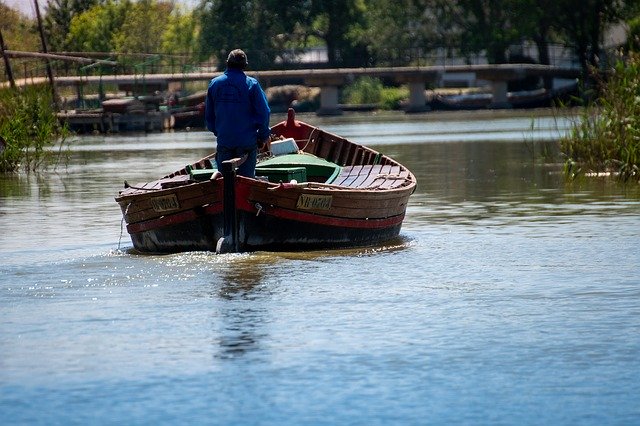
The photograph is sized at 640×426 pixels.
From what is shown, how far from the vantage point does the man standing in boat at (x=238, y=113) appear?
17.1 m

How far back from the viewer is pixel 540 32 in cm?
9831

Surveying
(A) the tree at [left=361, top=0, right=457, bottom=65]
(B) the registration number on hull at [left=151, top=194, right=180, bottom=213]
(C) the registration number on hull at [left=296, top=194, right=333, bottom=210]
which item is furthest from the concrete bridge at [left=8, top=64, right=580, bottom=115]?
(C) the registration number on hull at [left=296, top=194, right=333, bottom=210]

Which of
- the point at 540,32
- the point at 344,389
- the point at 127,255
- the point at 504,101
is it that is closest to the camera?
the point at 344,389

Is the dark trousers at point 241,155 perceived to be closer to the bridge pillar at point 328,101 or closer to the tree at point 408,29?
the bridge pillar at point 328,101

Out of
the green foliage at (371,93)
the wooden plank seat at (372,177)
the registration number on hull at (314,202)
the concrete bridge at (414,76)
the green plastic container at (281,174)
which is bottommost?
the green foliage at (371,93)

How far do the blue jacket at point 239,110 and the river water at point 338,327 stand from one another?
133 centimetres

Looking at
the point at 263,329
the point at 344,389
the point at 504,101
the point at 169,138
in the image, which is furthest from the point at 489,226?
the point at 504,101

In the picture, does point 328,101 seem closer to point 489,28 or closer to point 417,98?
point 417,98

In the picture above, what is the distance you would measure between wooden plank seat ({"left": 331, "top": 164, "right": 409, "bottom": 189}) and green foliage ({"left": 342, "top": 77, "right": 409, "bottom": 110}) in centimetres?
7972

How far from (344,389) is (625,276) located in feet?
18.4

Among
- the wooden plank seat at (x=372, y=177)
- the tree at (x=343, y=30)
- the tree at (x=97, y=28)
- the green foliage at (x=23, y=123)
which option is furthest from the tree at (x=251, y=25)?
the wooden plank seat at (x=372, y=177)

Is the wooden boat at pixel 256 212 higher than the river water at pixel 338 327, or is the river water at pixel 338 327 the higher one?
the wooden boat at pixel 256 212

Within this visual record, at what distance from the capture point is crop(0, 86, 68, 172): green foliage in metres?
33.7

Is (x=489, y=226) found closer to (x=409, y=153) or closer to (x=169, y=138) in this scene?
(x=409, y=153)
